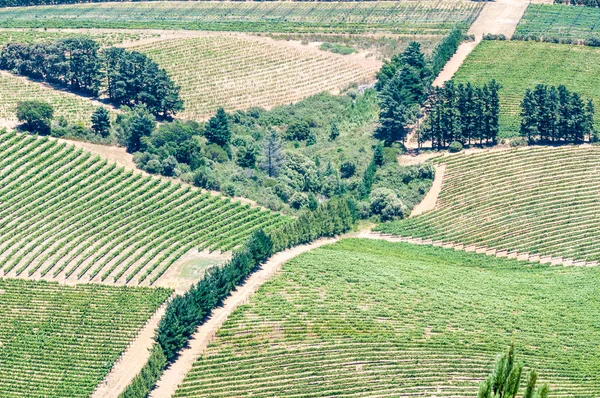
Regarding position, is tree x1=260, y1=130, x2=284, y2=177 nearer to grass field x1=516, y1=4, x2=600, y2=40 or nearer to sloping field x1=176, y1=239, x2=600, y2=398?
sloping field x1=176, y1=239, x2=600, y2=398

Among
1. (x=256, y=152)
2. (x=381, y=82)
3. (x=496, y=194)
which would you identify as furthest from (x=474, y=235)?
(x=381, y=82)

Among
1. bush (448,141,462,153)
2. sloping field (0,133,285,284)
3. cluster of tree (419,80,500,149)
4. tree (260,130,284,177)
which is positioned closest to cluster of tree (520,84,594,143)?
cluster of tree (419,80,500,149)

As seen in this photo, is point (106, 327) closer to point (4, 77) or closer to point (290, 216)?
point (290, 216)

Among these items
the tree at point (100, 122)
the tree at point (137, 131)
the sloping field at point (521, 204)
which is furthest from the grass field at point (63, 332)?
the sloping field at point (521, 204)

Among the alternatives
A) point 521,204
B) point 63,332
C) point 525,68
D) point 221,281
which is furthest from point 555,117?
point 63,332

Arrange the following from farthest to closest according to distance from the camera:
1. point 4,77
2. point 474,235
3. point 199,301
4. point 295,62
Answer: point 295,62, point 4,77, point 474,235, point 199,301

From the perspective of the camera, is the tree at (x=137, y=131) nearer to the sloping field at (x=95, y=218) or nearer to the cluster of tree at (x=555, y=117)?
the sloping field at (x=95, y=218)
